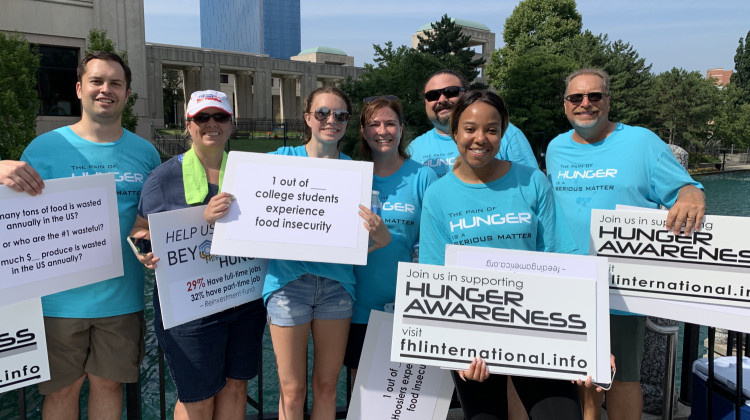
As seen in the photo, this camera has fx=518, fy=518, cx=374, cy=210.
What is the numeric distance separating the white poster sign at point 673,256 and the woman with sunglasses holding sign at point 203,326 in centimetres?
225

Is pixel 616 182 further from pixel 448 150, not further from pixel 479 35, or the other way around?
pixel 479 35

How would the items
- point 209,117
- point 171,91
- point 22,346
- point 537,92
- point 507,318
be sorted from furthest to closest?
1. point 171,91
2. point 537,92
3. point 209,117
4. point 22,346
5. point 507,318

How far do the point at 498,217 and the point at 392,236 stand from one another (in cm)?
70

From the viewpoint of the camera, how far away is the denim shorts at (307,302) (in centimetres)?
300

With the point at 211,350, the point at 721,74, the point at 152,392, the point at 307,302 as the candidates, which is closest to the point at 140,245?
the point at 211,350

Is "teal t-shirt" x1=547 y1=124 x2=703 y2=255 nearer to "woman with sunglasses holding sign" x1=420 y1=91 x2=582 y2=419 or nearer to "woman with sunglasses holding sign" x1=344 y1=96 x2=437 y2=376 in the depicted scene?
"woman with sunglasses holding sign" x1=420 y1=91 x2=582 y2=419

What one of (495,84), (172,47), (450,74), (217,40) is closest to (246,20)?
(217,40)

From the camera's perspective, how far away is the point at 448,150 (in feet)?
13.4

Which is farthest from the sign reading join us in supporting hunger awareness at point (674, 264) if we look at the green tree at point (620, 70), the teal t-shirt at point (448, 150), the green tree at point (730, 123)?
the green tree at point (730, 123)

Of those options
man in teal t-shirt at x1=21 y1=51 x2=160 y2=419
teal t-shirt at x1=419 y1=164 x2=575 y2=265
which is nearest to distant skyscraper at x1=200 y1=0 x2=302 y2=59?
man in teal t-shirt at x1=21 y1=51 x2=160 y2=419

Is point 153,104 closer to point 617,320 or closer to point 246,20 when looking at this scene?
point 617,320

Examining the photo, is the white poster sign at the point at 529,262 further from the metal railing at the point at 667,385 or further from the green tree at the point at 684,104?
the green tree at the point at 684,104

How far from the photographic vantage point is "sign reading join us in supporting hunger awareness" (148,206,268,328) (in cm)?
299

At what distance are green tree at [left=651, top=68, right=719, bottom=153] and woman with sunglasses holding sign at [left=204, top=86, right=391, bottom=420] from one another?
52907 mm
